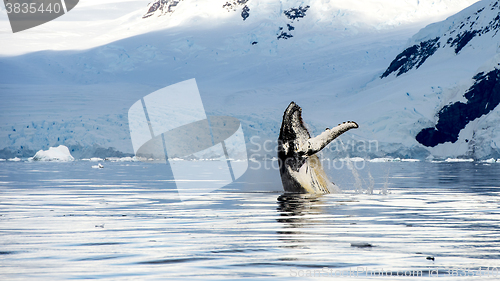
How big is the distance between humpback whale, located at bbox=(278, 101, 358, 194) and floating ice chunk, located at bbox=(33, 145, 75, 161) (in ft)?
139

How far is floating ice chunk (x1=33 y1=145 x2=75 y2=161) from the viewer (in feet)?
175

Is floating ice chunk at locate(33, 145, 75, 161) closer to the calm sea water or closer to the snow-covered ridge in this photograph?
the calm sea water

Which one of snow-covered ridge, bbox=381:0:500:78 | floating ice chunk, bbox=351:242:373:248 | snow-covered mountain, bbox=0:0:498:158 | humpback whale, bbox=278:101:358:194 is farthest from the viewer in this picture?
snow-covered ridge, bbox=381:0:500:78

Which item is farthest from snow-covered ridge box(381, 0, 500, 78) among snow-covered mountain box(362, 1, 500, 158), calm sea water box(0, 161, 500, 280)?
calm sea water box(0, 161, 500, 280)

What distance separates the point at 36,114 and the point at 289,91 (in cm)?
3708

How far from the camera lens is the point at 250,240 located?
289 inches

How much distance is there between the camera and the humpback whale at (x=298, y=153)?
14.4m

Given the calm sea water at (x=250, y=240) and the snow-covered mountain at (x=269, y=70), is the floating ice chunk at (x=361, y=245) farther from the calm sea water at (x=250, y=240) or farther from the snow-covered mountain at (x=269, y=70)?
the snow-covered mountain at (x=269, y=70)

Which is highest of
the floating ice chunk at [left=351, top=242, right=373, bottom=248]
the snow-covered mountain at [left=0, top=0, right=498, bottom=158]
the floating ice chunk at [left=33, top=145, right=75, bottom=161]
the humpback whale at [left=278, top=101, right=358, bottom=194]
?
the snow-covered mountain at [left=0, top=0, right=498, bottom=158]

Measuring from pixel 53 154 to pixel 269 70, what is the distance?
2139 inches

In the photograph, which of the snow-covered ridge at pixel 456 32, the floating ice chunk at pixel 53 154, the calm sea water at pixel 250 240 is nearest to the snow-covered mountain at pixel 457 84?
the snow-covered ridge at pixel 456 32

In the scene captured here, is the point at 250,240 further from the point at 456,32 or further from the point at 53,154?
the point at 456,32

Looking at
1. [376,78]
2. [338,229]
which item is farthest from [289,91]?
[338,229]

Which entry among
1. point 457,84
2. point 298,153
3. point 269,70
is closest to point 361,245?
point 298,153
